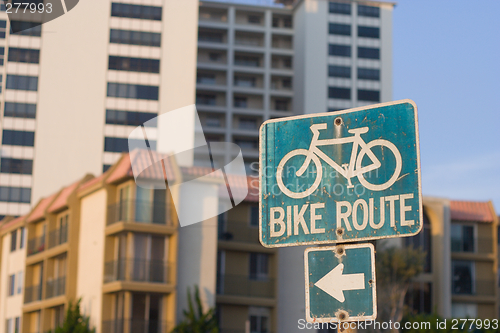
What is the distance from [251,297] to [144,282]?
925 cm

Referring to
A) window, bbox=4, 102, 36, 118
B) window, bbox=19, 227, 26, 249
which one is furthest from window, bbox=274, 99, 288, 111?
window, bbox=19, 227, 26, 249

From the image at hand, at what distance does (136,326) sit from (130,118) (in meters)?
42.4

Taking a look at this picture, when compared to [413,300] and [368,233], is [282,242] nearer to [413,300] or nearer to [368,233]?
[368,233]

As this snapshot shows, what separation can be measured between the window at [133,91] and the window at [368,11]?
111 feet

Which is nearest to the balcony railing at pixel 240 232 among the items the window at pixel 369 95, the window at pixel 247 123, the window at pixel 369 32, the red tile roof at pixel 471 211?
the red tile roof at pixel 471 211

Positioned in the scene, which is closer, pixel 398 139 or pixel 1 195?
pixel 398 139

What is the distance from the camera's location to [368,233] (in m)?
4.11

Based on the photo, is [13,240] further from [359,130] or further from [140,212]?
[359,130]

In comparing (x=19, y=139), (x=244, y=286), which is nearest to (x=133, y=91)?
(x=19, y=139)

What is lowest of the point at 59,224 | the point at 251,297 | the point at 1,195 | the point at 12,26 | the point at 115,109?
the point at 251,297

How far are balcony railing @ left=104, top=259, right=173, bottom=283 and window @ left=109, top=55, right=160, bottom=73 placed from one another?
42.3 metres

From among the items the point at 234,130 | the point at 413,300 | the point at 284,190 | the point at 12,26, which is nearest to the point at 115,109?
the point at 12,26

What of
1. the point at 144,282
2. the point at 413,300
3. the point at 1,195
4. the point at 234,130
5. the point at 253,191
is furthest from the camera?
the point at 234,130

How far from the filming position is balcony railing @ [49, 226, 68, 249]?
151 ft
